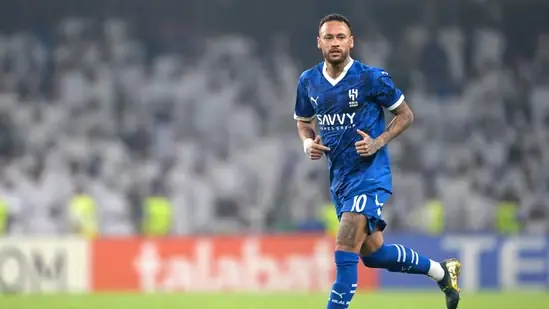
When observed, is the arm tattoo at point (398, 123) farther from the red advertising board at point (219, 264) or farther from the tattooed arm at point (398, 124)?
the red advertising board at point (219, 264)

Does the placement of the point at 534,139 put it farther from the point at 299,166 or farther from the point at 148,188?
the point at 148,188

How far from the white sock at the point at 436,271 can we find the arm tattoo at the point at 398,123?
3.30ft

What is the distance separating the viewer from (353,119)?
7293mm

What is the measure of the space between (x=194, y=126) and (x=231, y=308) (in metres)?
9.62

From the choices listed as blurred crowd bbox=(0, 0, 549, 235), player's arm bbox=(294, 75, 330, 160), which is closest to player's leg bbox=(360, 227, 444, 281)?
player's arm bbox=(294, 75, 330, 160)

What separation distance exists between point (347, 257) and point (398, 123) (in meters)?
0.98

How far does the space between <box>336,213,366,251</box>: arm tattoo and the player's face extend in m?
1.00

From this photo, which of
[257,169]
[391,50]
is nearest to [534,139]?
[391,50]

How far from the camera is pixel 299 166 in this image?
20.2 metres

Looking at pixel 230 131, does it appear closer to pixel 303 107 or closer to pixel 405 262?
pixel 303 107

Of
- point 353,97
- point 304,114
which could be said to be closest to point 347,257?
point 353,97

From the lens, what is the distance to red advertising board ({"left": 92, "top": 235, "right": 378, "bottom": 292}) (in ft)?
51.9

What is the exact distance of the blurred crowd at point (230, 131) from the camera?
1958cm

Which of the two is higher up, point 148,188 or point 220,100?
point 220,100
